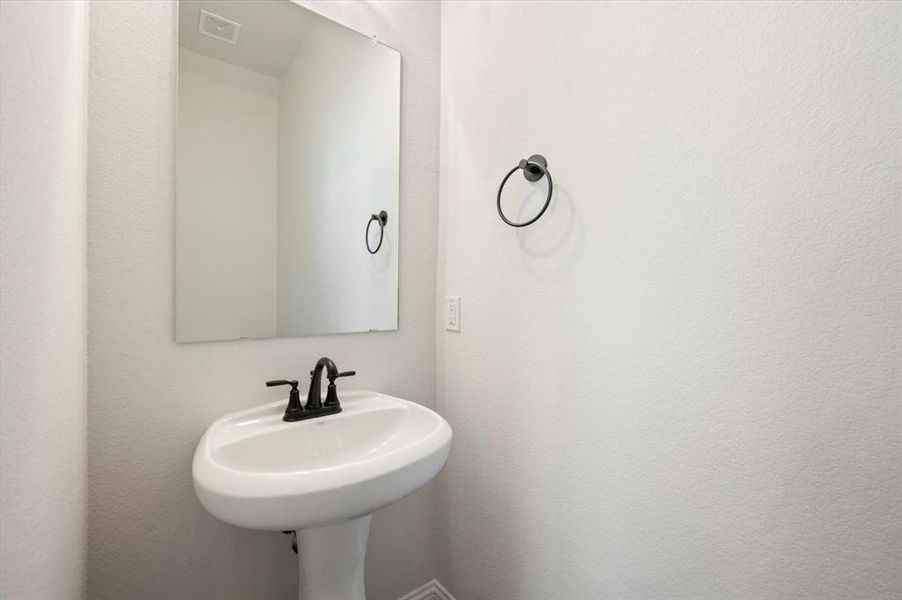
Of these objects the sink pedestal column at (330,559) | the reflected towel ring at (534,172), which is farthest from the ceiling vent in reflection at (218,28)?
the sink pedestal column at (330,559)

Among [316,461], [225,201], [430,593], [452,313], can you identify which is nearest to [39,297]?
[225,201]

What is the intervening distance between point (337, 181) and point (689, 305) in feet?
3.59

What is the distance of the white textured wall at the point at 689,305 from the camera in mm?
572

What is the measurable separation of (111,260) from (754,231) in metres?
1.35

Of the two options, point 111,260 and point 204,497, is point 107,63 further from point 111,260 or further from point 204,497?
point 204,497

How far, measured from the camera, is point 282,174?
1.11 m

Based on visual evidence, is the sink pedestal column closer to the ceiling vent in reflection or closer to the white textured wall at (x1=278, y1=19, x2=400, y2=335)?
the white textured wall at (x1=278, y1=19, x2=400, y2=335)

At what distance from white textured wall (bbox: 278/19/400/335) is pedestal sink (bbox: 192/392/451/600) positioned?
290mm

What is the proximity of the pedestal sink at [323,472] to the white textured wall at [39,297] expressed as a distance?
22 centimetres

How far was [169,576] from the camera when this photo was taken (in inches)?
35.9

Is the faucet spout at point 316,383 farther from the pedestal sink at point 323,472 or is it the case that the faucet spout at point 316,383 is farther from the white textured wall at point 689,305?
the white textured wall at point 689,305

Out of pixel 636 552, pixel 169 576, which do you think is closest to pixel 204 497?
pixel 169 576

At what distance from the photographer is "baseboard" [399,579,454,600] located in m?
1.31

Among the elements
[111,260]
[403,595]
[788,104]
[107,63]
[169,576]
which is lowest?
[403,595]
